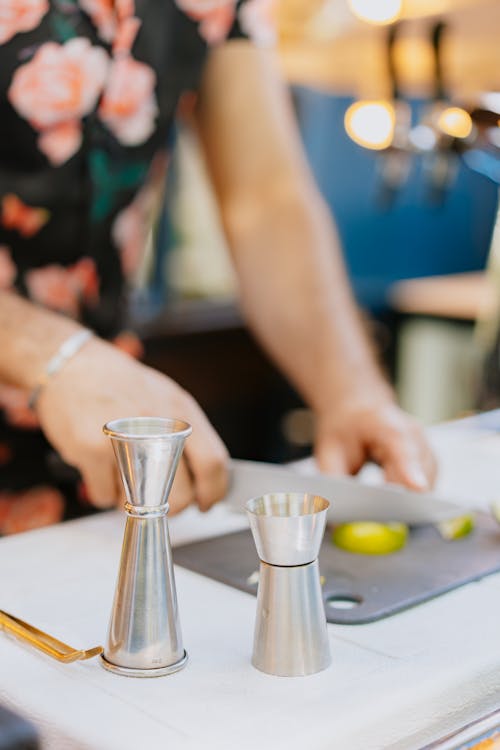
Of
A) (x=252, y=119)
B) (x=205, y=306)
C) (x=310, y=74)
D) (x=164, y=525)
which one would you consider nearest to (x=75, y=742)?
(x=164, y=525)

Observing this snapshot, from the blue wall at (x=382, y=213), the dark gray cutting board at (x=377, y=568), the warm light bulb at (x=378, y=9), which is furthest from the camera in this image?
the blue wall at (x=382, y=213)

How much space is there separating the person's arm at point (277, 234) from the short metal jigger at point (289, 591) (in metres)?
0.60

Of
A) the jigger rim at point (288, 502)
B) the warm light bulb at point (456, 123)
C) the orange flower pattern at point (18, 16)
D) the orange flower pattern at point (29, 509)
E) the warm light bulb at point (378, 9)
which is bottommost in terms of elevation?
the orange flower pattern at point (29, 509)

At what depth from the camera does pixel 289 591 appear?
0.70 m

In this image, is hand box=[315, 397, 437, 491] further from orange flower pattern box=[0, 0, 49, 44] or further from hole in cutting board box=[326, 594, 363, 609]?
orange flower pattern box=[0, 0, 49, 44]

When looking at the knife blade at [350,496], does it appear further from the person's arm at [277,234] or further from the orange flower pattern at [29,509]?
the orange flower pattern at [29,509]

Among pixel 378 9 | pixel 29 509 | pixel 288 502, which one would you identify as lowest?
pixel 29 509

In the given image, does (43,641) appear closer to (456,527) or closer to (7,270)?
(456,527)

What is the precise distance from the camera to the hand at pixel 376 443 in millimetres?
1143

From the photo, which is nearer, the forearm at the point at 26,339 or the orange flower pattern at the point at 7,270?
the forearm at the point at 26,339

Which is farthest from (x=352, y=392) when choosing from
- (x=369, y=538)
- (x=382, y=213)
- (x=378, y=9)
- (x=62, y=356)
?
(x=382, y=213)

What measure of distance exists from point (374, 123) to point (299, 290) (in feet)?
2.69

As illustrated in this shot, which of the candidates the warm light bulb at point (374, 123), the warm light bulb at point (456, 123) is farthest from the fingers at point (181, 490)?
the warm light bulb at point (374, 123)

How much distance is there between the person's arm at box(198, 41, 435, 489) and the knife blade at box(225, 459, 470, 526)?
267 millimetres
